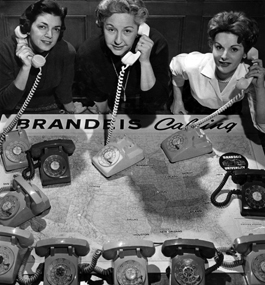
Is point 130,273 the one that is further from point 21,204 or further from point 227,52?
point 227,52

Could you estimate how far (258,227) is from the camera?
226cm

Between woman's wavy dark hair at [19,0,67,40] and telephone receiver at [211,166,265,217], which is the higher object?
woman's wavy dark hair at [19,0,67,40]

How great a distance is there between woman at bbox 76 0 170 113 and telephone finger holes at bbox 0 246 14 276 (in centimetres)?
87

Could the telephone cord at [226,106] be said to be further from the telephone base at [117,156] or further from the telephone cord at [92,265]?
the telephone cord at [92,265]

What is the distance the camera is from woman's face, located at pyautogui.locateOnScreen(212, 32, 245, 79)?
224cm

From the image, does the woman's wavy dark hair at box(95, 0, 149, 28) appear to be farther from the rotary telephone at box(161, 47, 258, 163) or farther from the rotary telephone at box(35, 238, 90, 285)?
the rotary telephone at box(35, 238, 90, 285)

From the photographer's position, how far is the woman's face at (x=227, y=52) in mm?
2244

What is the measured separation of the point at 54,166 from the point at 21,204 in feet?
0.83

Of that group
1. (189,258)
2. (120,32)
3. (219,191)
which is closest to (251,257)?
(189,258)

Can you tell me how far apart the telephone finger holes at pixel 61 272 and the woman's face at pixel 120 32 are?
929 mm

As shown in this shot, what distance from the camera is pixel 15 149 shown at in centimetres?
243

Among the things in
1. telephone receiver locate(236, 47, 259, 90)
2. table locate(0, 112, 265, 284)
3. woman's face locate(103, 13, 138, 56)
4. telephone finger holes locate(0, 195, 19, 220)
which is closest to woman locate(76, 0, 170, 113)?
woman's face locate(103, 13, 138, 56)

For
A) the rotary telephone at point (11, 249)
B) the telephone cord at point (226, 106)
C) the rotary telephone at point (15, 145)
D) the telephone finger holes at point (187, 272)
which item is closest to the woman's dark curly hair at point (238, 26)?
the telephone cord at point (226, 106)

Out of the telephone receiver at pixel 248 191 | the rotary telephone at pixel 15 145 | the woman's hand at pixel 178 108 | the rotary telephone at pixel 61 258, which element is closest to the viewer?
the rotary telephone at pixel 61 258
